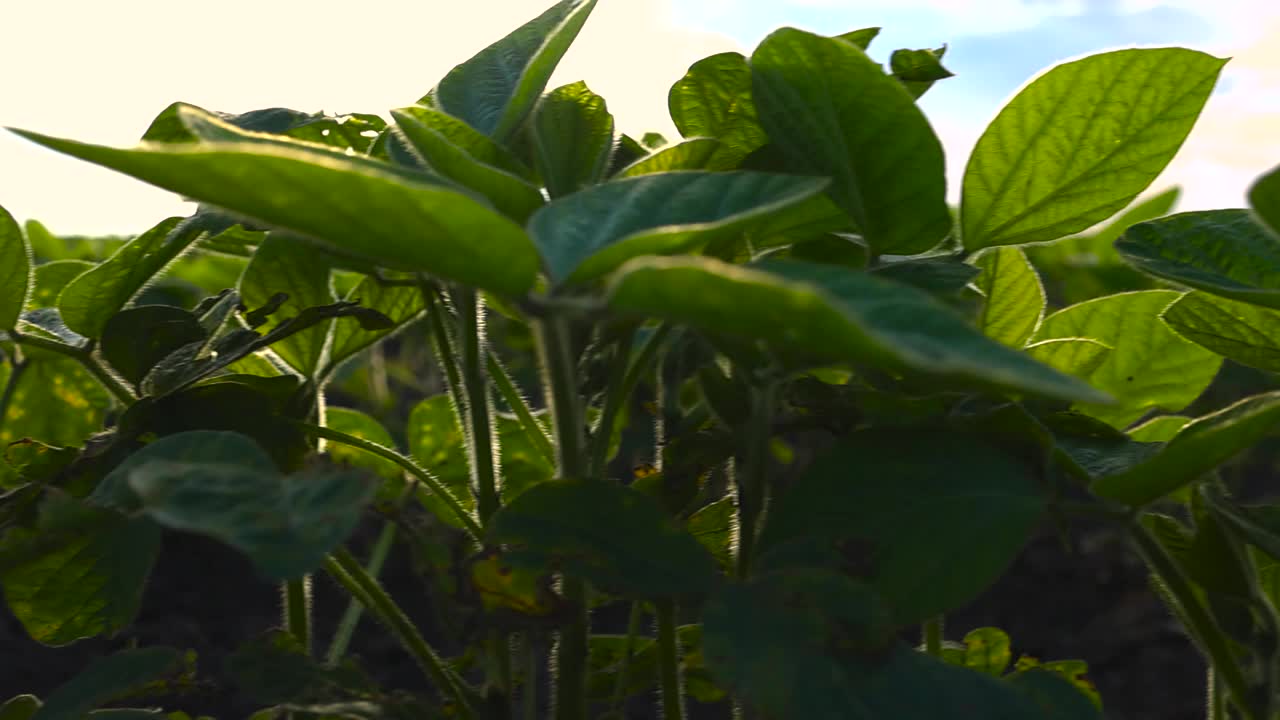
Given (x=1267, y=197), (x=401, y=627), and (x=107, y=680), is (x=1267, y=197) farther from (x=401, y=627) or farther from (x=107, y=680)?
(x=107, y=680)

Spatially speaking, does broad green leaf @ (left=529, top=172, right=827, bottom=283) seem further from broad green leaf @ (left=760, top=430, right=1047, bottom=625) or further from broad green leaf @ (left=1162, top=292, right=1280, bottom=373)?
broad green leaf @ (left=1162, top=292, right=1280, bottom=373)

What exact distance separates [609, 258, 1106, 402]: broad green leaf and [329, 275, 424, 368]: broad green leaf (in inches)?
21.6

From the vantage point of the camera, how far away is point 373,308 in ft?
3.30

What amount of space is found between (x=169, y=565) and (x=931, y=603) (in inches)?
110

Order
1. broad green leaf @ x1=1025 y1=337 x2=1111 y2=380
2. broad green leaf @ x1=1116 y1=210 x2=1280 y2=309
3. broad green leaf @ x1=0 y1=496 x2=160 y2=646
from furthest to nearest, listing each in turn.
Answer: broad green leaf @ x1=1025 y1=337 x2=1111 y2=380, broad green leaf @ x1=1116 y1=210 x2=1280 y2=309, broad green leaf @ x1=0 y1=496 x2=160 y2=646

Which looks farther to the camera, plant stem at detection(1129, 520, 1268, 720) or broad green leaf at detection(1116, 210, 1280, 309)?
broad green leaf at detection(1116, 210, 1280, 309)

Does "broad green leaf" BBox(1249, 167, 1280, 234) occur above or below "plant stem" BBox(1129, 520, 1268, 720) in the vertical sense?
above

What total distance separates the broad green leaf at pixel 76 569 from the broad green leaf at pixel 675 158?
36 cm

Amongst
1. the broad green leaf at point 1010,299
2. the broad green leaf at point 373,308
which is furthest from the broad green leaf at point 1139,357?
the broad green leaf at point 373,308

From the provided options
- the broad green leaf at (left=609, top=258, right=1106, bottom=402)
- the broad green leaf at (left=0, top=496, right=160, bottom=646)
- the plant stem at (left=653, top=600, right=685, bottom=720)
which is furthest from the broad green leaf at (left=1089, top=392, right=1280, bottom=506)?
the broad green leaf at (left=0, top=496, right=160, bottom=646)

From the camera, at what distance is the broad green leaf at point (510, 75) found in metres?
0.76

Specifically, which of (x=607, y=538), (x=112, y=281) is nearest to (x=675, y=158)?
(x=607, y=538)

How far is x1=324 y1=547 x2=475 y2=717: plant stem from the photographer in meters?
0.80

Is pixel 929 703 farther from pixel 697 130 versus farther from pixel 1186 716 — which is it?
pixel 1186 716
